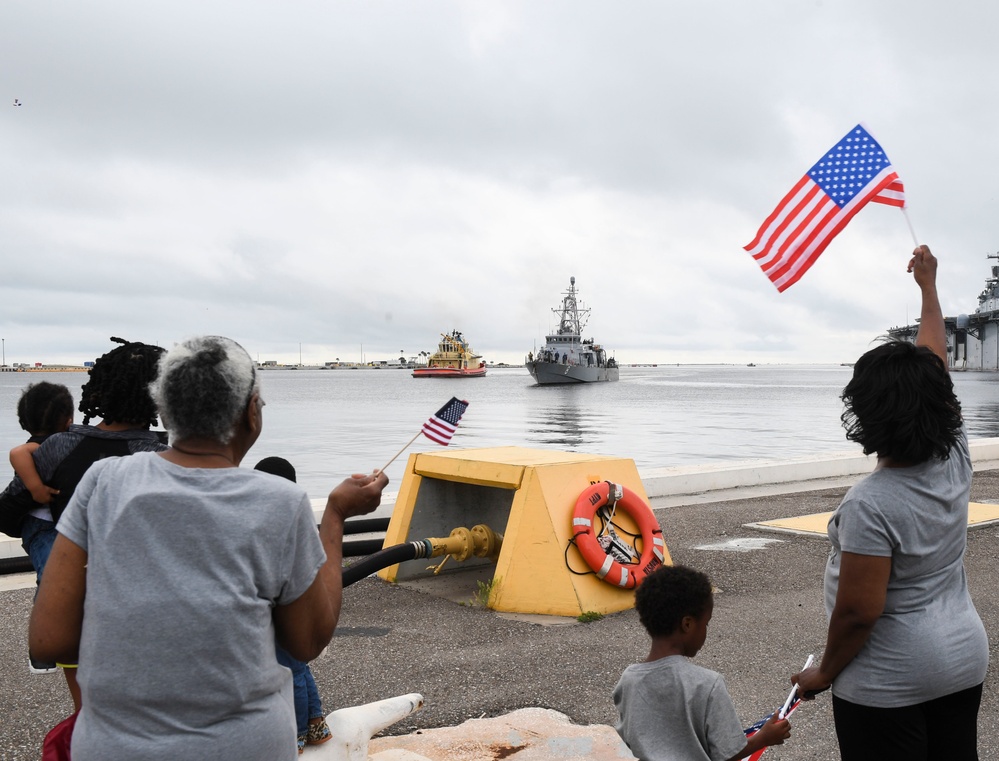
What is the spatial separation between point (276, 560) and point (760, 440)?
32.6m

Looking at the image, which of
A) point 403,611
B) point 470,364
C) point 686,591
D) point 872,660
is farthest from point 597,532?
point 470,364

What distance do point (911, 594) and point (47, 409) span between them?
3.53 metres

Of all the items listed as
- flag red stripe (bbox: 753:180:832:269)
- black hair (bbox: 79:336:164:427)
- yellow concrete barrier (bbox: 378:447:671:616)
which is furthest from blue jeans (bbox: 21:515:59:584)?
flag red stripe (bbox: 753:180:832:269)

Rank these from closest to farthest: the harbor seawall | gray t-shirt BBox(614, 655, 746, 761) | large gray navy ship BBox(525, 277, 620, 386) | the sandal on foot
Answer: gray t-shirt BBox(614, 655, 746, 761)
the sandal on foot
the harbor seawall
large gray navy ship BBox(525, 277, 620, 386)

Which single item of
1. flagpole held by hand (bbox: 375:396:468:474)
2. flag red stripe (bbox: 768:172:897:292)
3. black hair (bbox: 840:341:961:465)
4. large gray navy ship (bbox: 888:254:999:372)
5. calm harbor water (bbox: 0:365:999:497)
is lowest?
calm harbor water (bbox: 0:365:999:497)

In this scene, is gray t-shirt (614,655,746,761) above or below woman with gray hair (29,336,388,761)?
below

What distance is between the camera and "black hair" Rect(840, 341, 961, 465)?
2346 mm

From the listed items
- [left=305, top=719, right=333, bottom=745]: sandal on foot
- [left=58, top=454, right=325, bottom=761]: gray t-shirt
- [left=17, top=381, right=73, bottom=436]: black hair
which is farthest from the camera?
[left=17, top=381, right=73, bottom=436]: black hair

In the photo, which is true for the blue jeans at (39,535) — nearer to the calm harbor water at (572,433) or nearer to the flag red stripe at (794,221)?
the flag red stripe at (794,221)

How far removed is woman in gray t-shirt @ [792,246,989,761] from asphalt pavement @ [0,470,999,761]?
149 centimetres

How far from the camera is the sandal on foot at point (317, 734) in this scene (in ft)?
11.6

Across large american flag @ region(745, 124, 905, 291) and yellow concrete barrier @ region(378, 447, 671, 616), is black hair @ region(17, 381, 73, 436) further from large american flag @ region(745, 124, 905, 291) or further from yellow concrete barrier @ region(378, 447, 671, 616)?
large american flag @ region(745, 124, 905, 291)

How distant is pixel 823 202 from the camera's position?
478 centimetres

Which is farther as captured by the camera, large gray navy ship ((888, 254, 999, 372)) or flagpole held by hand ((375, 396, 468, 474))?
large gray navy ship ((888, 254, 999, 372))
